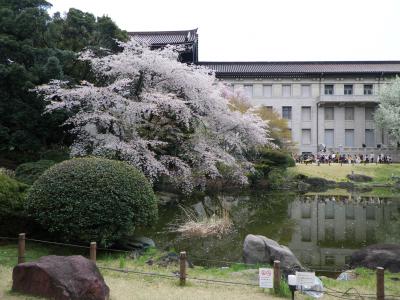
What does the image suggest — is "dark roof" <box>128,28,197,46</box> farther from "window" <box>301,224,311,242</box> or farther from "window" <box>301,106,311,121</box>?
"window" <box>301,224,311,242</box>

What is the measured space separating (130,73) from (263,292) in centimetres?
1255

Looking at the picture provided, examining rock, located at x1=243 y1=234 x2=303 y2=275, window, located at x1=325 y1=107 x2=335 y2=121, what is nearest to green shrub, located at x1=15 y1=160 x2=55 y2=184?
rock, located at x1=243 y1=234 x2=303 y2=275

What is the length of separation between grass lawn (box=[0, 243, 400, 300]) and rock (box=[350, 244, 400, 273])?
1.47 ft

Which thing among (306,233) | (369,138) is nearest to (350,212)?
(306,233)

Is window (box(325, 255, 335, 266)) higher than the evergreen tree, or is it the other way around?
the evergreen tree

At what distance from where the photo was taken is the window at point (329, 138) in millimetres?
50188

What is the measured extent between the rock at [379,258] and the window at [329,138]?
1664 inches

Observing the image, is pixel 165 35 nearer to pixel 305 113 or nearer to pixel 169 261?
pixel 305 113

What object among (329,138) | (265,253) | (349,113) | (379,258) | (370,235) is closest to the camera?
(379,258)

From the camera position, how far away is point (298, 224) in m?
16.2

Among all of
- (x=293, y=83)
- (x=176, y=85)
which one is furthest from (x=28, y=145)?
(x=293, y=83)

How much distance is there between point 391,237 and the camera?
13.6 metres

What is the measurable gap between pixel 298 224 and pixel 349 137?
37.1m

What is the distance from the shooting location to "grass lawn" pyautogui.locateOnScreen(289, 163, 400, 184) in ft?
110
